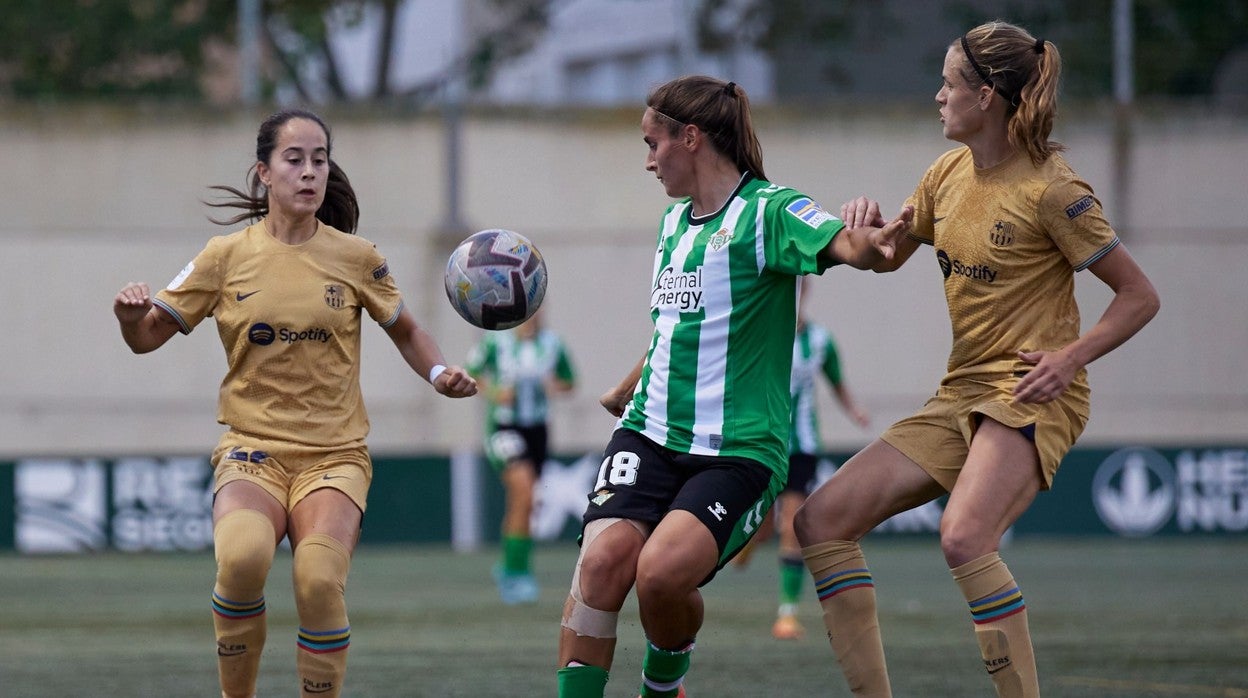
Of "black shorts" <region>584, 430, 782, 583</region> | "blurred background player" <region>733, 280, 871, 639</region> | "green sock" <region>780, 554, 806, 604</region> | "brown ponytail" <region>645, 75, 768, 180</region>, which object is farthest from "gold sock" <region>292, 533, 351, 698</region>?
"green sock" <region>780, 554, 806, 604</region>

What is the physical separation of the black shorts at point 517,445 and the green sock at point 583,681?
23.2 ft

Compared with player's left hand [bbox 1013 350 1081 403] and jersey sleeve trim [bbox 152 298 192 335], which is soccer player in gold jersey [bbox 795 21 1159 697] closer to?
player's left hand [bbox 1013 350 1081 403]

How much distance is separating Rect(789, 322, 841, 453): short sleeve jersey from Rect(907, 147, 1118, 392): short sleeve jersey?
483 cm

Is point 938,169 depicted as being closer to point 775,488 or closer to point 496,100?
point 775,488

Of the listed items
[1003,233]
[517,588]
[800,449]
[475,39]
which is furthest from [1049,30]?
[1003,233]

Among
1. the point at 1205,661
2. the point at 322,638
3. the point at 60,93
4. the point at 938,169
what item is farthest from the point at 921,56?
the point at 322,638

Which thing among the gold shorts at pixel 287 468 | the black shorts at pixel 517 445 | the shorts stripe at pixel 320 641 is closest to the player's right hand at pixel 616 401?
the gold shorts at pixel 287 468

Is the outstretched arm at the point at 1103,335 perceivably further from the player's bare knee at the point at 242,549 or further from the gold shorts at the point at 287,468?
the player's bare knee at the point at 242,549

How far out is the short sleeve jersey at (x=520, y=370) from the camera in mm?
12391

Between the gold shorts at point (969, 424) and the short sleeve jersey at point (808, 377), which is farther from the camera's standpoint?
the short sleeve jersey at point (808, 377)

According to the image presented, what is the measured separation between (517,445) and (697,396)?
7105 mm

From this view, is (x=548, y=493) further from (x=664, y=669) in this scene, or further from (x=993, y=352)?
(x=993, y=352)

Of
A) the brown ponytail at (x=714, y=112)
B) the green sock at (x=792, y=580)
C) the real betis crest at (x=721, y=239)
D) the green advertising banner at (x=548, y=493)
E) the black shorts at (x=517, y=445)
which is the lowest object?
the green advertising banner at (x=548, y=493)

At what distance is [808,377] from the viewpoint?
10.8 m
